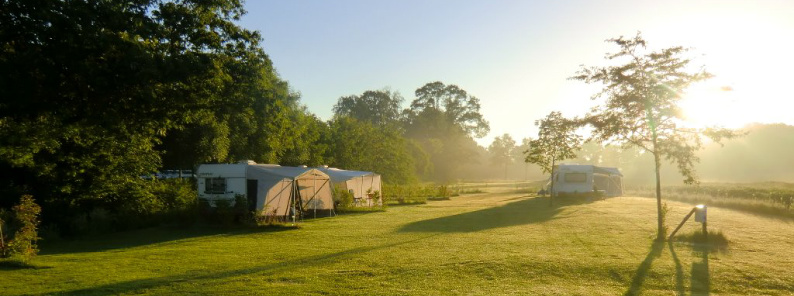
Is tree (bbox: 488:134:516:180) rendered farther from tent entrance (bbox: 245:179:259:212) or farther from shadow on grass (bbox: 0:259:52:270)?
shadow on grass (bbox: 0:259:52:270)

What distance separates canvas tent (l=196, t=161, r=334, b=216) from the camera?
2073 centimetres

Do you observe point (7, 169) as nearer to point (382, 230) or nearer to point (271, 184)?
point (271, 184)

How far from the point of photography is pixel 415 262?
11312 mm

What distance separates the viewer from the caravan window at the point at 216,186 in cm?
2131

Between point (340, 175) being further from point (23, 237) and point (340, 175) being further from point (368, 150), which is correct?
point (368, 150)

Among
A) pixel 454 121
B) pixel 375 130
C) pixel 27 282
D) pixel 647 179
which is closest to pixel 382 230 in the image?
pixel 27 282

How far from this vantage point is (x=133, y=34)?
12586mm

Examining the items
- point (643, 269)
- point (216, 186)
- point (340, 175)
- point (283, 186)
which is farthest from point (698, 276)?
point (340, 175)

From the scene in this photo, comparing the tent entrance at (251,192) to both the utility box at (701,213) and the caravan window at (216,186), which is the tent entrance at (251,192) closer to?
the caravan window at (216,186)

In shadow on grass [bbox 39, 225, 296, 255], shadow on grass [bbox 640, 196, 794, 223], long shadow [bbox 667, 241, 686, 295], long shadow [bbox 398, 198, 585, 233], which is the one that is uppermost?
shadow on grass [bbox 640, 196, 794, 223]

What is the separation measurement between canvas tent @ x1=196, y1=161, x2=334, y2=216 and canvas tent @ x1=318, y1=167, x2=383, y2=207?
5660mm

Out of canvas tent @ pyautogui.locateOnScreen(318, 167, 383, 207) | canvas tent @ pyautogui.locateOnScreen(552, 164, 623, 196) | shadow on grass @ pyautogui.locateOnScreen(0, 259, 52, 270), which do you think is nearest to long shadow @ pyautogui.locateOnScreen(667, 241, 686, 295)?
shadow on grass @ pyautogui.locateOnScreen(0, 259, 52, 270)

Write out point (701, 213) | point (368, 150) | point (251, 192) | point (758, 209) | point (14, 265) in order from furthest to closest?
1. point (368, 150)
2. point (758, 209)
3. point (251, 192)
4. point (701, 213)
5. point (14, 265)

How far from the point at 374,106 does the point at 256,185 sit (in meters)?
74.5
